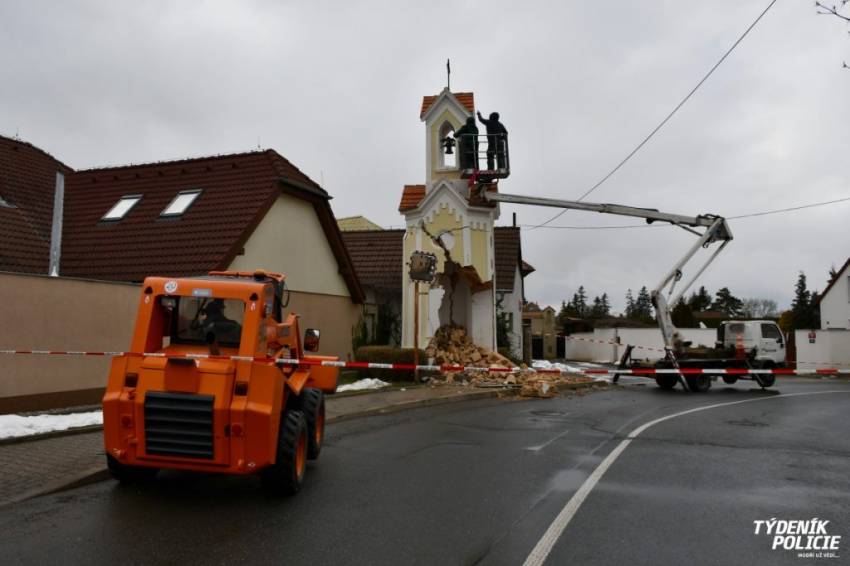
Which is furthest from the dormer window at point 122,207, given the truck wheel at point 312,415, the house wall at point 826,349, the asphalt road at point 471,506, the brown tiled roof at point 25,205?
the house wall at point 826,349

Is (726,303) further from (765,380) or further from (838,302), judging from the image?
(765,380)

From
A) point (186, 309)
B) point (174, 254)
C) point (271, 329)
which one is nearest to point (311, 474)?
point (271, 329)

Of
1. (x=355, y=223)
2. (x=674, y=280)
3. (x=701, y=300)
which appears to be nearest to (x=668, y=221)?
(x=674, y=280)

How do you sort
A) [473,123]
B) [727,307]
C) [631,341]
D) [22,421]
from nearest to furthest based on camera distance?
[22,421], [473,123], [631,341], [727,307]

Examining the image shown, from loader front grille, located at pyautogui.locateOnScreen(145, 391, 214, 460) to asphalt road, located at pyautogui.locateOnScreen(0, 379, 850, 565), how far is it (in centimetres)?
54

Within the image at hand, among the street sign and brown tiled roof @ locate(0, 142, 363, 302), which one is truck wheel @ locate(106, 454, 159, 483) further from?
the street sign

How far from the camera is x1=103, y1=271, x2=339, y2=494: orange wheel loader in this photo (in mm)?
5793

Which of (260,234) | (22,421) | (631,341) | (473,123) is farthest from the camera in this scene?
(631,341)

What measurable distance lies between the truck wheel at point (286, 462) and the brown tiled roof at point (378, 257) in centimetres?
1937

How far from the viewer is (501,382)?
704 inches

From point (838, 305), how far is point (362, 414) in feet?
134

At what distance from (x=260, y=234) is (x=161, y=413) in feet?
39.1

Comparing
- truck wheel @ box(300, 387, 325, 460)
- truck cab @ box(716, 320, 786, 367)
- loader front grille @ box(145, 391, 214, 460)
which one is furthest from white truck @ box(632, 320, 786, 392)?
loader front grille @ box(145, 391, 214, 460)

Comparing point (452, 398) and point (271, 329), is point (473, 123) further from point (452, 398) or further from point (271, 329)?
point (271, 329)
